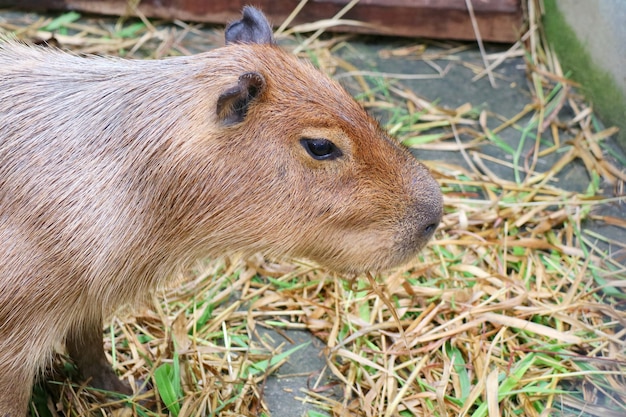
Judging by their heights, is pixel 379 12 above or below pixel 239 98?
below

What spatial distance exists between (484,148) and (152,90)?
127 inches

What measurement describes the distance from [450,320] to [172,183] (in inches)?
78.8

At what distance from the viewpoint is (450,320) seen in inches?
172

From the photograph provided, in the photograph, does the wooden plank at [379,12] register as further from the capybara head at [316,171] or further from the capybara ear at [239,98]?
the capybara ear at [239,98]

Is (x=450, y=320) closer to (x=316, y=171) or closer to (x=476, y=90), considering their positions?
(x=316, y=171)

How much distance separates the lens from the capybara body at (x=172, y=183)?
3016 millimetres

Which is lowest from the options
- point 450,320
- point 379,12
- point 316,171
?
point 450,320

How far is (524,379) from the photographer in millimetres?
3986

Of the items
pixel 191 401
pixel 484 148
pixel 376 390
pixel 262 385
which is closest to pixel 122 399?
pixel 191 401

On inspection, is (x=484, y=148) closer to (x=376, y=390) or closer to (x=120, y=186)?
(x=376, y=390)

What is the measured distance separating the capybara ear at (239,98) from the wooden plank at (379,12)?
3612 mm

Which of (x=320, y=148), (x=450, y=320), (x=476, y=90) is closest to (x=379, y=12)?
(x=476, y=90)

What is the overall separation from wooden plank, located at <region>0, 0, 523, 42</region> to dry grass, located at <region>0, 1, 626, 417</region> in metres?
1.25

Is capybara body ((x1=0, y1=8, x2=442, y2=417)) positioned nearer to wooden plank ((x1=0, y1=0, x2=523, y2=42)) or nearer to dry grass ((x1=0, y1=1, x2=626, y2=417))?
dry grass ((x1=0, y1=1, x2=626, y2=417))
